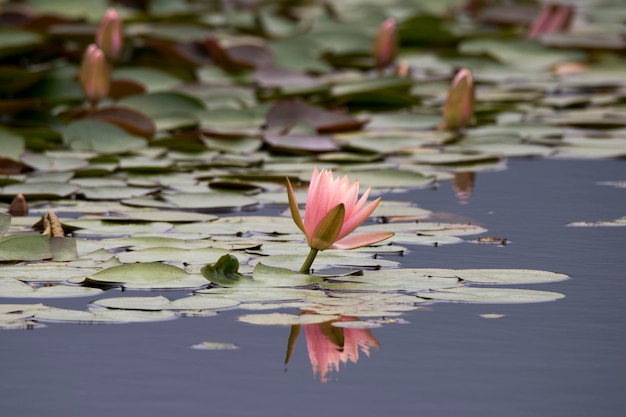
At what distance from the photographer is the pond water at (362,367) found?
1704 millimetres

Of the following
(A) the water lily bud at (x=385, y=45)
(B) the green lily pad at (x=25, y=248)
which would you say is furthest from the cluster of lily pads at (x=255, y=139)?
(A) the water lily bud at (x=385, y=45)

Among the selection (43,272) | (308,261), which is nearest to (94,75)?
(43,272)

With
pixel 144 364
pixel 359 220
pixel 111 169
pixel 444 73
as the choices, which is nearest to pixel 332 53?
pixel 444 73

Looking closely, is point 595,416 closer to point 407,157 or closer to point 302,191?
point 302,191

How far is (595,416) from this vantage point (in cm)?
166

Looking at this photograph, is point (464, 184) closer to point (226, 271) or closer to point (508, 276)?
point (508, 276)

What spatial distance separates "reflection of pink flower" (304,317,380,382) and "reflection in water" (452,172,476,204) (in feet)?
4.27

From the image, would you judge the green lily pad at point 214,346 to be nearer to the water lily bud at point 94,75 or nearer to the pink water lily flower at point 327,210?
the pink water lily flower at point 327,210

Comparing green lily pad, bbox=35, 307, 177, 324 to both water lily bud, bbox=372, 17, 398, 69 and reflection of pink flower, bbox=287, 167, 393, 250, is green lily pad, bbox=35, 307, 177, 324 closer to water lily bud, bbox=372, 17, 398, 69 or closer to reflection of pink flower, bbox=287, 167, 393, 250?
reflection of pink flower, bbox=287, 167, 393, 250

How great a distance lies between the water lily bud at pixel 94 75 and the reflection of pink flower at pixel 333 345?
8.48ft

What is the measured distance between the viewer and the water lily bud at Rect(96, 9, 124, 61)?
5.05 m

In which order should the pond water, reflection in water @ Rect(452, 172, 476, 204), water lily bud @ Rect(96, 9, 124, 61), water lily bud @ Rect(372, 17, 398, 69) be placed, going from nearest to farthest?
the pond water
reflection in water @ Rect(452, 172, 476, 204)
water lily bud @ Rect(96, 9, 124, 61)
water lily bud @ Rect(372, 17, 398, 69)

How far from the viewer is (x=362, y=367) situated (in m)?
1.88

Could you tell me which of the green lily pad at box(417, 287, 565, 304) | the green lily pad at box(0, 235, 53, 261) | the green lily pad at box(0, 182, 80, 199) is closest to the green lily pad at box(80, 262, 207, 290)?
the green lily pad at box(0, 235, 53, 261)
